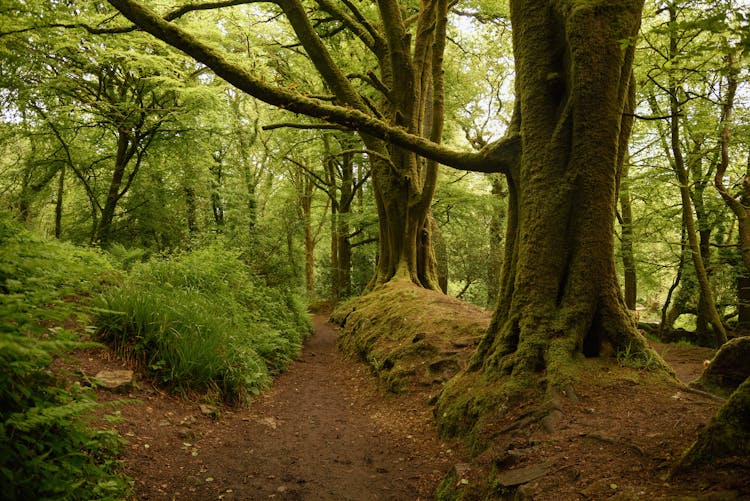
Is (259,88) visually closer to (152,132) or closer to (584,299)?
(584,299)

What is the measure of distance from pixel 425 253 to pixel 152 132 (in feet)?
27.0

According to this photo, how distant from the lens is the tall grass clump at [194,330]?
16.3 feet

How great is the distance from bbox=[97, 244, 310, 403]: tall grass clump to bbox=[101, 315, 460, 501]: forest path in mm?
359

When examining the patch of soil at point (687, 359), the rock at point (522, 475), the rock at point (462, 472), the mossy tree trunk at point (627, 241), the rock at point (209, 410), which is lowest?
the rock at point (209, 410)

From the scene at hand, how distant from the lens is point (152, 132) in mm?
11656

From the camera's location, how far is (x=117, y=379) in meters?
4.40

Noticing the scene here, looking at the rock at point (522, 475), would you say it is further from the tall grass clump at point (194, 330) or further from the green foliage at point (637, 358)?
the tall grass clump at point (194, 330)

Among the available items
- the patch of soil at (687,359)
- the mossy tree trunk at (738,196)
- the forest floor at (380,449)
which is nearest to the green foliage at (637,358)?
the forest floor at (380,449)

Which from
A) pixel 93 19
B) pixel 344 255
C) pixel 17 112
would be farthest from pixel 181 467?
pixel 344 255

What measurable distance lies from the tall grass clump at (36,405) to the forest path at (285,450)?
2.58ft

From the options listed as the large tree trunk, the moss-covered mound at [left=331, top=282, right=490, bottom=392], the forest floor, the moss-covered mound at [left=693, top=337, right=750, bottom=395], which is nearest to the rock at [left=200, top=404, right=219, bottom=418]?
the forest floor

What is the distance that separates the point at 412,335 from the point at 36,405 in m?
5.61

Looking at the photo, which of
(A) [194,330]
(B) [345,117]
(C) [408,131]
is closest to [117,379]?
(A) [194,330]

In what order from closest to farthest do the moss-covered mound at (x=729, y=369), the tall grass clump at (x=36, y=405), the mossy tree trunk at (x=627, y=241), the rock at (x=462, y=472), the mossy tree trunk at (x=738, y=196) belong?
the tall grass clump at (x=36, y=405) → the rock at (x=462, y=472) → the moss-covered mound at (x=729, y=369) → the mossy tree trunk at (x=738, y=196) → the mossy tree trunk at (x=627, y=241)
